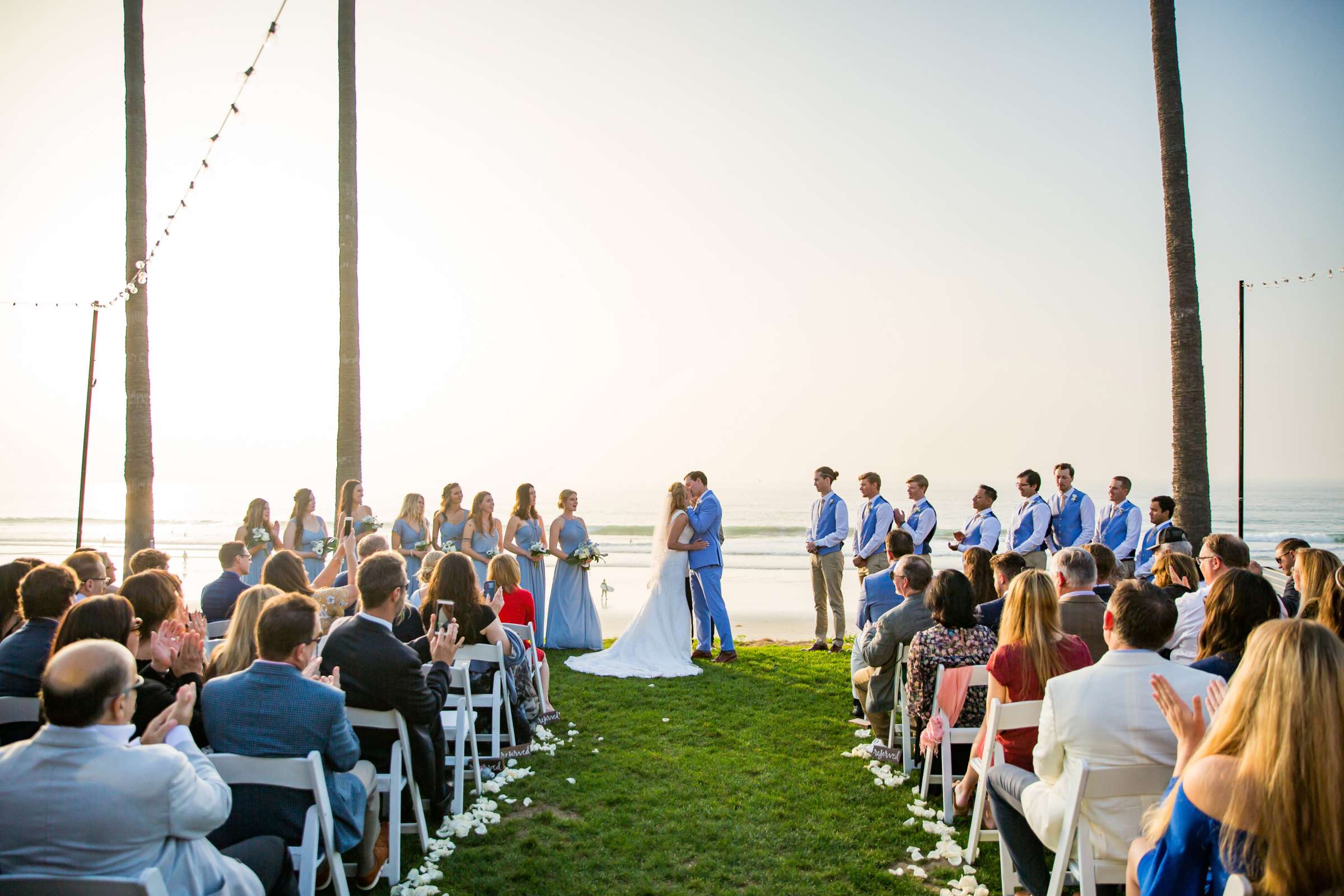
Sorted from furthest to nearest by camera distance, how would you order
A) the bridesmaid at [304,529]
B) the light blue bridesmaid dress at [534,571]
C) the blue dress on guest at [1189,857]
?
the light blue bridesmaid dress at [534,571]
the bridesmaid at [304,529]
the blue dress on guest at [1189,857]

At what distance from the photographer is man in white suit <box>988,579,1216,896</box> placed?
3.20 m

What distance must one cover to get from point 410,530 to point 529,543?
1.40 metres

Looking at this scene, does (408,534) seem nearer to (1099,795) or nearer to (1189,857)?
(1099,795)

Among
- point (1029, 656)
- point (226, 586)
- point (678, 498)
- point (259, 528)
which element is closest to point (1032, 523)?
point (678, 498)

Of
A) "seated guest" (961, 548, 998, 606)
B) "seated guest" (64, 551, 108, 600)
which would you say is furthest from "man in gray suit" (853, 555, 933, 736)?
"seated guest" (64, 551, 108, 600)

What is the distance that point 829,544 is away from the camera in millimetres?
10336

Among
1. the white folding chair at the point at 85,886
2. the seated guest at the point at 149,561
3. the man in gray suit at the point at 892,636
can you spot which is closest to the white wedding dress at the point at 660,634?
the man in gray suit at the point at 892,636

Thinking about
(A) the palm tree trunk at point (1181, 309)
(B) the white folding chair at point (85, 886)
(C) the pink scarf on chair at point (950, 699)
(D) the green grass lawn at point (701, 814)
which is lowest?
(D) the green grass lawn at point (701, 814)

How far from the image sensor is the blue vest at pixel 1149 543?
9.92 m

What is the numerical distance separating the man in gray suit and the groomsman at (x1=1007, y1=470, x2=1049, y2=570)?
4.95m

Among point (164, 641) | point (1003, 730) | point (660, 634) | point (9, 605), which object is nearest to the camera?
point (164, 641)

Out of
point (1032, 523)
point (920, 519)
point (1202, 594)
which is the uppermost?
point (920, 519)

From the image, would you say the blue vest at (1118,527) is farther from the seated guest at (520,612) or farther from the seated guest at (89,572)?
the seated guest at (89,572)

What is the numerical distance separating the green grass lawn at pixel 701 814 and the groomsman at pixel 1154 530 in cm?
456
